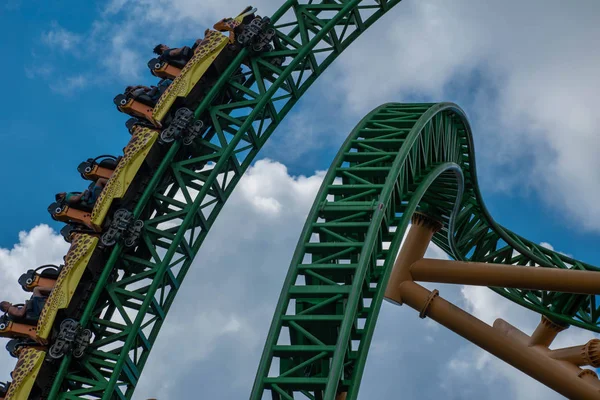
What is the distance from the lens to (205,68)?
18.9 metres

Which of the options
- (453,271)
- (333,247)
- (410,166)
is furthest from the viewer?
(453,271)

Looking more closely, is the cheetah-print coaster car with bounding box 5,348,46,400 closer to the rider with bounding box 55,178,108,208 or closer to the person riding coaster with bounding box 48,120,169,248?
the person riding coaster with bounding box 48,120,169,248

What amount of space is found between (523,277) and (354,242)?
735cm

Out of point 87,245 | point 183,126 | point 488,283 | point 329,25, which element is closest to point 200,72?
point 183,126

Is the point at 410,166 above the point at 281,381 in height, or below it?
above

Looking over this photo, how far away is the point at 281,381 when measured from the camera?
501 inches

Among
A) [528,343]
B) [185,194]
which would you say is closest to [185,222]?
[185,194]

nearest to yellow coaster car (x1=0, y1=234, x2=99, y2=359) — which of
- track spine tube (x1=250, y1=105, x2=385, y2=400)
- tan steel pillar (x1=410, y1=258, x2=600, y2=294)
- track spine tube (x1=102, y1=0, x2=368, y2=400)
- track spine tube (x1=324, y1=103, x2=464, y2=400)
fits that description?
track spine tube (x1=102, y1=0, x2=368, y2=400)

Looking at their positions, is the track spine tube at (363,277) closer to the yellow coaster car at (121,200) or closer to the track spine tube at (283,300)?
the track spine tube at (283,300)

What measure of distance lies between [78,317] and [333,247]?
5.44 meters

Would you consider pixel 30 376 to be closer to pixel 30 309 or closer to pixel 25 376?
pixel 25 376

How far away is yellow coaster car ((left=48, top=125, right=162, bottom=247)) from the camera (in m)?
17.8

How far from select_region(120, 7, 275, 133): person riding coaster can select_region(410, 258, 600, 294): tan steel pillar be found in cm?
608

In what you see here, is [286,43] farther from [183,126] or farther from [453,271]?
[453,271]
